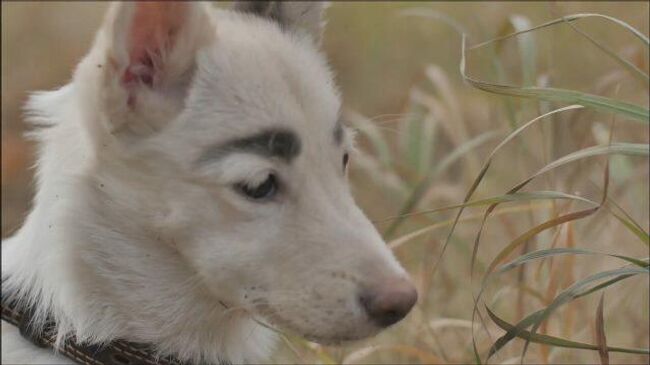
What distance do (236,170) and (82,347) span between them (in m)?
0.73

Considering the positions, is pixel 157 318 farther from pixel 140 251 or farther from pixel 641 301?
pixel 641 301

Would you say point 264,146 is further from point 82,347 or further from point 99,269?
point 82,347

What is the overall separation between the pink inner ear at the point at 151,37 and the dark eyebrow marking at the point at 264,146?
0.29 m

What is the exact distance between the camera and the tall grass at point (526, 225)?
344 cm

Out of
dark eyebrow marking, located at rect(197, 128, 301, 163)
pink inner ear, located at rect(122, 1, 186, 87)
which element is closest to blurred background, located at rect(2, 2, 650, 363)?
dark eyebrow marking, located at rect(197, 128, 301, 163)

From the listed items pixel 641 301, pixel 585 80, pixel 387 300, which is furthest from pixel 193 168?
pixel 585 80

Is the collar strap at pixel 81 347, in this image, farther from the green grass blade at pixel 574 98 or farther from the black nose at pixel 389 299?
the green grass blade at pixel 574 98

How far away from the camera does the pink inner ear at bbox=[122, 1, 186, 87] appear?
3301mm

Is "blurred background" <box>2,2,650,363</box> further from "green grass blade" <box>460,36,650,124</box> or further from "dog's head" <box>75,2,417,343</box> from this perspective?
"dog's head" <box>75,2,417,343</box>

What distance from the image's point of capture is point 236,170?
3.28 m

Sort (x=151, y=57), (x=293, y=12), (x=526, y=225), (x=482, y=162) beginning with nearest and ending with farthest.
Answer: (x=151, y=57) → (x=293, y=12) → (x=526, y=225) → (x=482, y=162)

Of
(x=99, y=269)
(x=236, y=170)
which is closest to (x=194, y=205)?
(x=236, y=170)

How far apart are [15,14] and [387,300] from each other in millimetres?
6098

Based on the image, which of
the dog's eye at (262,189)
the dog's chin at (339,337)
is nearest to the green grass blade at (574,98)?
the dog's eye at (262,189)
